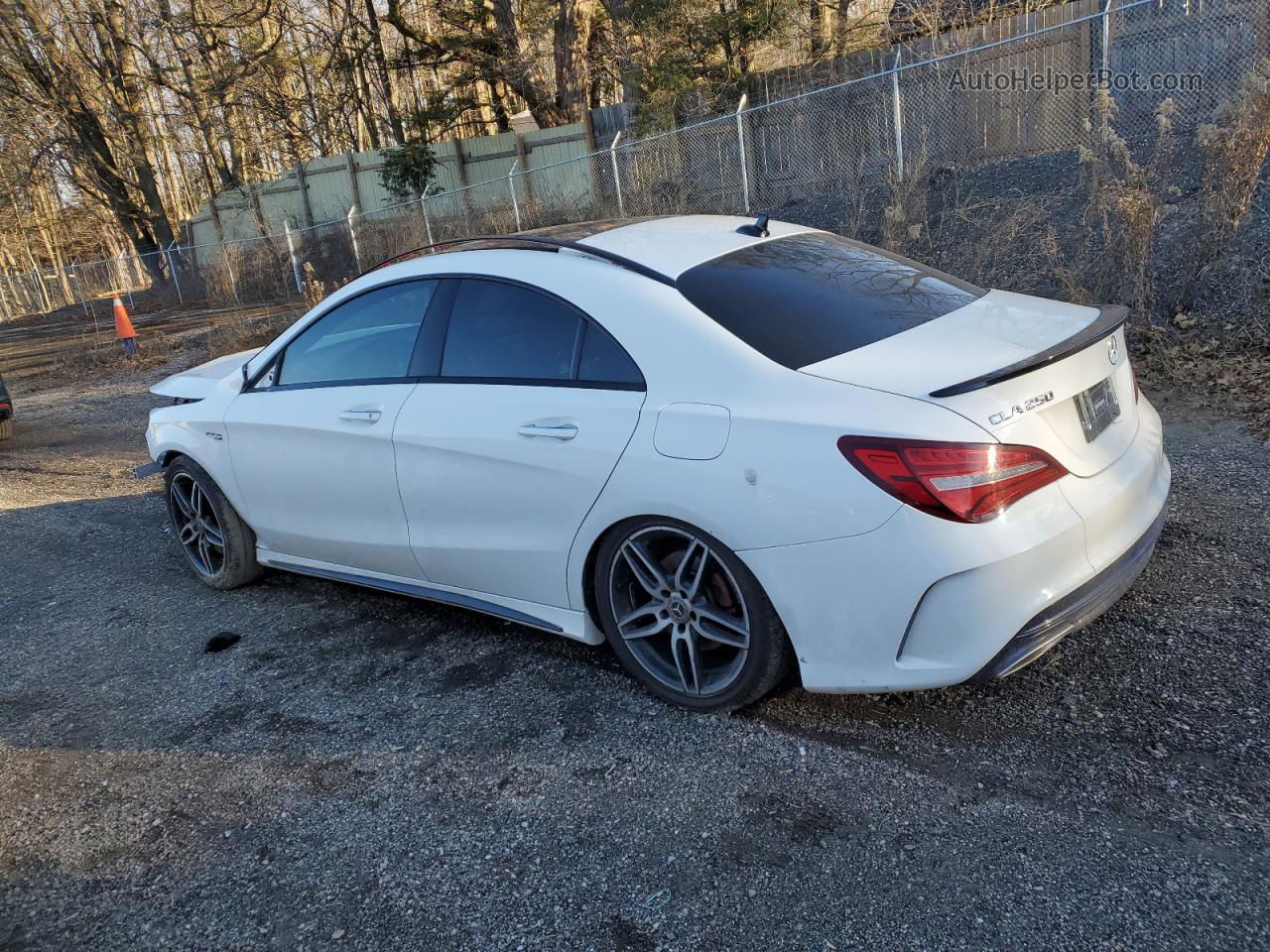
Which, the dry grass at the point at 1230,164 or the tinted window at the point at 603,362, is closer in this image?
the tinted window at the point at 603,362

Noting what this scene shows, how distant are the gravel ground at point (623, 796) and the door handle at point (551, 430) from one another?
96 centimetres

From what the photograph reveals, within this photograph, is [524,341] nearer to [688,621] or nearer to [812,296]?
[812,296]

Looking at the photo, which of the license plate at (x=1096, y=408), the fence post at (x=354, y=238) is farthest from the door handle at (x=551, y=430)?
the fence post at (x=354, y=238)

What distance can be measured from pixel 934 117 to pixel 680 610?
11.5 m

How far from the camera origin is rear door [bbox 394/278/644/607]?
334 centimetres

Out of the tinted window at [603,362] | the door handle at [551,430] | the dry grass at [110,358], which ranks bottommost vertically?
the dry grass at [110,358]

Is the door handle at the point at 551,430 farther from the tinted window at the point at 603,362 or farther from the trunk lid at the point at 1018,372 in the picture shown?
the trunk lid at the point at 1018,372

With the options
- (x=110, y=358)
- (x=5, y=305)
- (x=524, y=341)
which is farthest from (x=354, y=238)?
(x=5, y=305)

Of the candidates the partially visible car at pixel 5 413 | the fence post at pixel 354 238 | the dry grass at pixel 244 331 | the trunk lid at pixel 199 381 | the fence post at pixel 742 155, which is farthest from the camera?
the fence post at pixel 354 238

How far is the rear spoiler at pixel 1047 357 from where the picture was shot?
2.79 m

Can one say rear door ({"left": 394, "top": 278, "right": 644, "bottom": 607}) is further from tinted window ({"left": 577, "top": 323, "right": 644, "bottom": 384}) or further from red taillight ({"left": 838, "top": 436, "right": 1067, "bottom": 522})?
red taillight ({"left": 838, "top": 436, "right": 1067, "bottom": 522})

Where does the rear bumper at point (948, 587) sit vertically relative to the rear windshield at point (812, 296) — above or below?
below

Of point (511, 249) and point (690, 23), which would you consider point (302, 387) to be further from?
point (690, 23)

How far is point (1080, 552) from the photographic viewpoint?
9.38 feet
